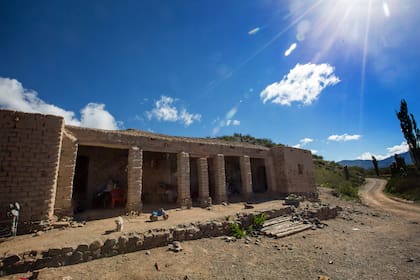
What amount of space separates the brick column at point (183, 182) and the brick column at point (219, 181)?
6.76 feet

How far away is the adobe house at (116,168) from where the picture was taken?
6203 millimetres

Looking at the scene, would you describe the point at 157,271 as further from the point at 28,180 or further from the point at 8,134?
the point at 8,134

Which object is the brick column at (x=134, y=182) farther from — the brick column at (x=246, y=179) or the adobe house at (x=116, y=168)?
the brick column at (x=246, y=179)

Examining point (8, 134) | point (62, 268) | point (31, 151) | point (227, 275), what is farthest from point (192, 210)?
point (8, 134)

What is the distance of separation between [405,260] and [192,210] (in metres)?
7.49

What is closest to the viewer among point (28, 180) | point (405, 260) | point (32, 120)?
point (405, 260)

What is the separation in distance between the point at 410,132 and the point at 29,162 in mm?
31216

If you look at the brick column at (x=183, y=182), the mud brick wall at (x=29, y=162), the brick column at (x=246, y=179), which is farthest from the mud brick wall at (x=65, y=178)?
the brick column at (x=246, y=179)

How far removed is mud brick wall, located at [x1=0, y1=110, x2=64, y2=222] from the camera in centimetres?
597

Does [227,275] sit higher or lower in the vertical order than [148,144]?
lower

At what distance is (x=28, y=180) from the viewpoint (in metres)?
6.18

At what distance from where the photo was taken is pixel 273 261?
561 cm

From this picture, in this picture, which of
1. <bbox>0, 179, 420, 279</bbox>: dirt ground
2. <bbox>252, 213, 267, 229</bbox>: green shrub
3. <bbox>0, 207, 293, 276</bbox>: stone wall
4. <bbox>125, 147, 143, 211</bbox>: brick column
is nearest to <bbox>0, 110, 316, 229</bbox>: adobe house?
<bbox>125, 147, 143, 211</bbox>: brick column

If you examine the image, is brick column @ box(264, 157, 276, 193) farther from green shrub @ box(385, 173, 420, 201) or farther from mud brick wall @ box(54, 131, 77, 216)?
green shrub @ box(385, 173, 420, 201)
